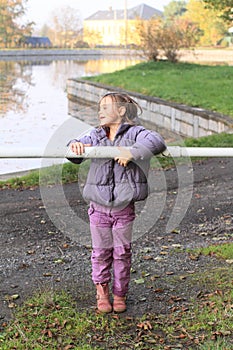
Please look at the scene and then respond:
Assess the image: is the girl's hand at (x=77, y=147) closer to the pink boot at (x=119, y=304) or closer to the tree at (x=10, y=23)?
the pink boot at (x=119, y=304)

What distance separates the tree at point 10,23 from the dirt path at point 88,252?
6926 cm

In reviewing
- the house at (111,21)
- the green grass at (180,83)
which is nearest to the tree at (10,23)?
the house at (111,21)

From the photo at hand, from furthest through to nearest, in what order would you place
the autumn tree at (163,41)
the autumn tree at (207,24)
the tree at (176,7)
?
the tree at (176,7), the autumn tree at (207,24), the autumn tree at (163,41)

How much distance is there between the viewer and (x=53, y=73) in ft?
124

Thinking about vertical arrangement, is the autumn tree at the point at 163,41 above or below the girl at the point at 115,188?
below

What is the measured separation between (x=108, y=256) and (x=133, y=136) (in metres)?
0.69

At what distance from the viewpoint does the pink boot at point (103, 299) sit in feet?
12.6

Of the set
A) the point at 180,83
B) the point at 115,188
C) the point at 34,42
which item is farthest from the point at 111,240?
the point at 34,42

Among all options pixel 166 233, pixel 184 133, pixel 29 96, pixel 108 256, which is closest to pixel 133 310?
pixel 108 256

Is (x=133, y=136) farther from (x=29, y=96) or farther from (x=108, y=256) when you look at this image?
(x=29, y=96)

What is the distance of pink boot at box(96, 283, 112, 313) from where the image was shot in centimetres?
385

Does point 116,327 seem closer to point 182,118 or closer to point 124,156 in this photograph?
point 124,156

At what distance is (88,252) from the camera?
5250 mm

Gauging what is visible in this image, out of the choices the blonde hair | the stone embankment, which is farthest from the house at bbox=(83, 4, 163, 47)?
the blonde hair
